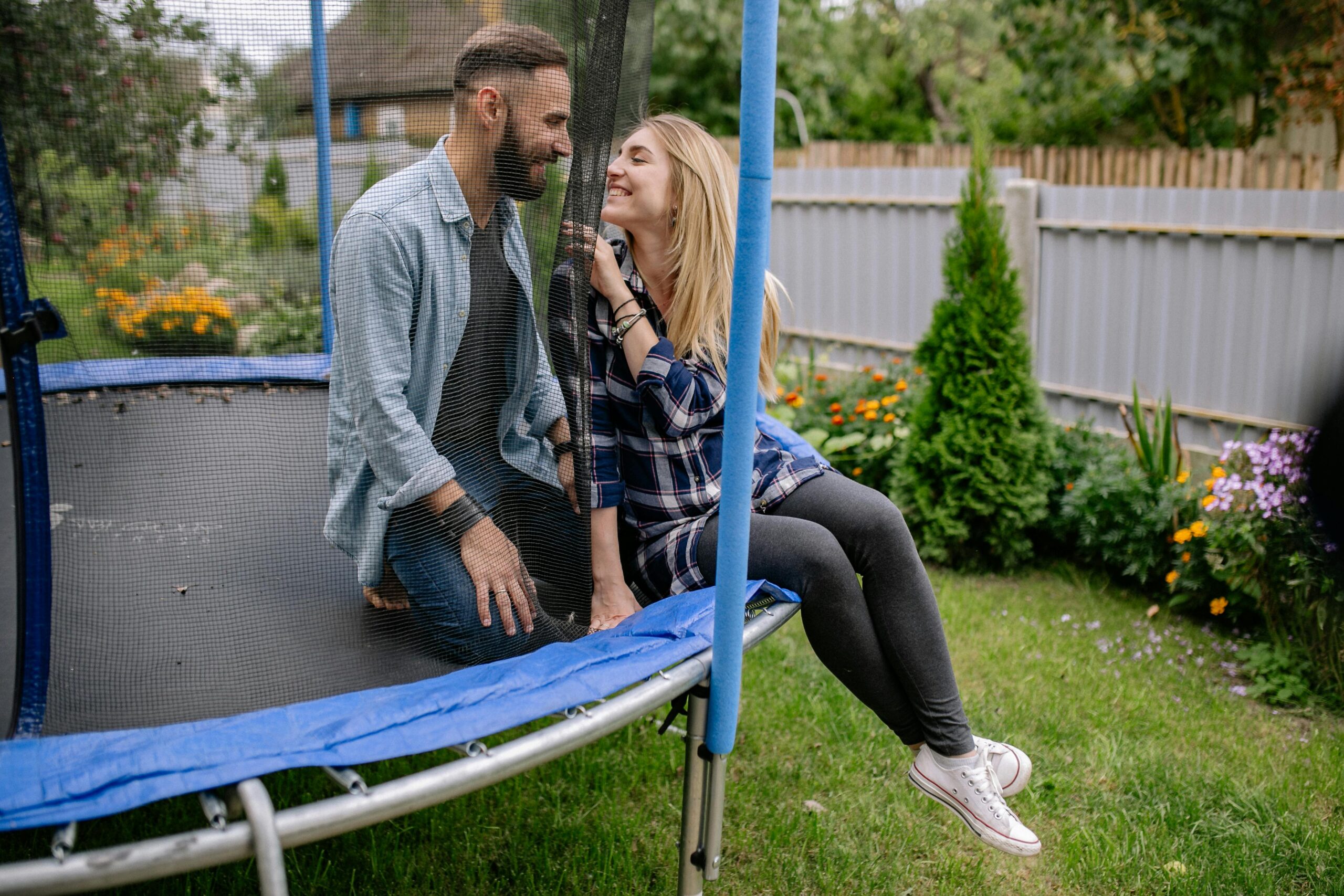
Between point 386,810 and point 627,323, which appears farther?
point 627,323

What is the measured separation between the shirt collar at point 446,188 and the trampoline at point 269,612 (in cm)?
13

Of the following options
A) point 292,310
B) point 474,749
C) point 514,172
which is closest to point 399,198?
point 514,172

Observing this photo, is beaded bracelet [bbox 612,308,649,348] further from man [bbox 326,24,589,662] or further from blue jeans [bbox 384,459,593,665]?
blue jeans [bbox 384,459,593,665]

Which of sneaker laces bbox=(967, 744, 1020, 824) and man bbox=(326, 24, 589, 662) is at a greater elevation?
man bbox=(326, 24, 589, 662)

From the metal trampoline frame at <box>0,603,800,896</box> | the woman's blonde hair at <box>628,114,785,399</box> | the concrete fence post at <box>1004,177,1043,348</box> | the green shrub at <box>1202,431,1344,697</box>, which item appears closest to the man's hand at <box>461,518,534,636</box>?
the metal trampoline frame at <box>0,603,800,896</box>

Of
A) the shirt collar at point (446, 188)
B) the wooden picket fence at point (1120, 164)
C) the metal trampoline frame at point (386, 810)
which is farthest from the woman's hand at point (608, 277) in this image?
the wooden picket fence at point (1120, 164)

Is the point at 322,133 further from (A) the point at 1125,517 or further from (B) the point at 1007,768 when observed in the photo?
(A) the point at 1125,517

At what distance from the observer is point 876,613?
5.44ft

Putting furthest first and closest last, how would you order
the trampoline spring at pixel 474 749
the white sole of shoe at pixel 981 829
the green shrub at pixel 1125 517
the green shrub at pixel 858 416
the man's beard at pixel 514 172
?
the green shrub at pixel 858 416 → the green shrub at pixel 1125 517 → the white sole of shoe at pixel 981 829 → the man's beard at pixel 514 172 → the trampoline spring at pixel 474 749

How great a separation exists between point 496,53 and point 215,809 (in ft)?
3.29

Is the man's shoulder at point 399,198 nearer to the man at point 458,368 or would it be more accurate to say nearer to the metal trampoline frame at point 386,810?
the man at point 458,368

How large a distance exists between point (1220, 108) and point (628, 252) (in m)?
5.88

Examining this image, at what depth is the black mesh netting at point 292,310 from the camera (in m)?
1.39

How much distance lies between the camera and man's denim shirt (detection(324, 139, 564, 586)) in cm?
143
